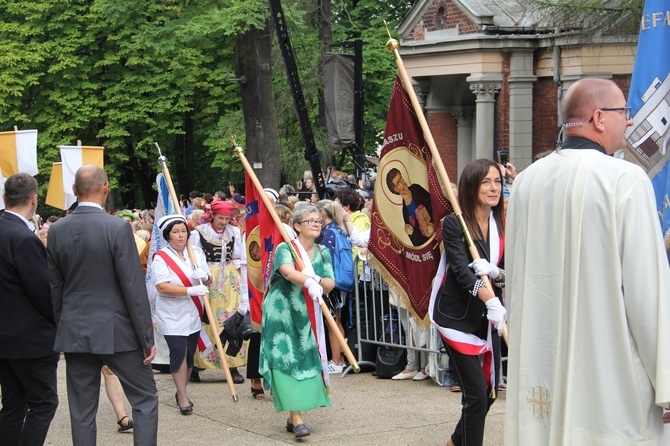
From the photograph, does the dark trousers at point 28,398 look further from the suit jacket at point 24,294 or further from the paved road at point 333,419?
the paved road at point 333,419

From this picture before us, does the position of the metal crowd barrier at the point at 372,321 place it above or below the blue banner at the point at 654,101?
below

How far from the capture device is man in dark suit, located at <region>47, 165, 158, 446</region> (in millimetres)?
6289

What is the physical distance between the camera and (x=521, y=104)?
26531mm

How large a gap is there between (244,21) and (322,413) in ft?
41.7

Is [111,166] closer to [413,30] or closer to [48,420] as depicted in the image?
[413,30]

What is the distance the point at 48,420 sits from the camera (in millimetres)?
6754

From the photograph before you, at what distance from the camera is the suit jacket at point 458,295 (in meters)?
6.54

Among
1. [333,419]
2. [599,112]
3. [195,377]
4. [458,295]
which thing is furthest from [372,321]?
[599,112]

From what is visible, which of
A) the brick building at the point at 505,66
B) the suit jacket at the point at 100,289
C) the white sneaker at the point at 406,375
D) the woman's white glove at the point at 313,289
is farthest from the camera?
the brick building at the point at 505,66

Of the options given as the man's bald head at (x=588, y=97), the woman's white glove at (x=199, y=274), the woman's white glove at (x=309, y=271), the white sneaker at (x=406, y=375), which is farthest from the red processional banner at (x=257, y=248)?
the man's bald head at (x=588, y=97)

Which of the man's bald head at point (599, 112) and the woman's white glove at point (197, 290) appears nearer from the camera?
the man's bald head at point (599, 112)

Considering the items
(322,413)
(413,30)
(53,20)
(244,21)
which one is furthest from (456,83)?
(322,413)

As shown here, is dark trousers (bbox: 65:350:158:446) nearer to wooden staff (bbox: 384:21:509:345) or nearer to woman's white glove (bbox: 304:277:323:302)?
woman's white glove (bbox: 304:277:323:302)

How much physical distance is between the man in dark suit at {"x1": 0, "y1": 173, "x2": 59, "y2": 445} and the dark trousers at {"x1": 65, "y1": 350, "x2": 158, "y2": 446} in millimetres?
327
